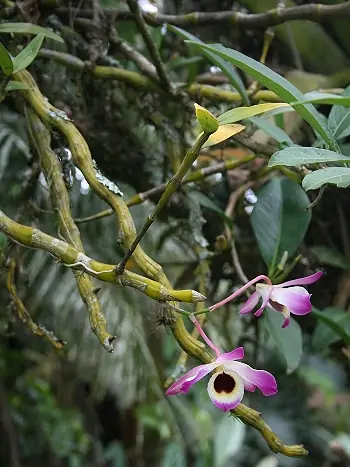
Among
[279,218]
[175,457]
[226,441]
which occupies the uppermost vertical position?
[279,218]

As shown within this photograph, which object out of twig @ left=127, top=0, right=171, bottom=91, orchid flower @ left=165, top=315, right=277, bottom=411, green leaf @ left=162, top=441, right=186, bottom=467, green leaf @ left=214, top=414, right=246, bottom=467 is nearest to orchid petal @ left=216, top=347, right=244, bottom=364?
orchid flower @ left=165, top=315, right=277, bottom=411

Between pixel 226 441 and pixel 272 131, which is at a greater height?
pixel 272 131

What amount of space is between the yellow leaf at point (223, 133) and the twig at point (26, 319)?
0.67ft

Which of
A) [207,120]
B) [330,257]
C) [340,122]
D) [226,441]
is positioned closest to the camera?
[207,120]

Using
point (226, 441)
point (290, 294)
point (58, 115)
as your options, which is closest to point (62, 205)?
point (58, 115)

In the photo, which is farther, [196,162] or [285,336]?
[196,162]

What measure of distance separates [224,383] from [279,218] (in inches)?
10.4

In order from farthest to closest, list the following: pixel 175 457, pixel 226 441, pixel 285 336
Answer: pixel 175 457 → pixel 226 441 → pixel 285 336

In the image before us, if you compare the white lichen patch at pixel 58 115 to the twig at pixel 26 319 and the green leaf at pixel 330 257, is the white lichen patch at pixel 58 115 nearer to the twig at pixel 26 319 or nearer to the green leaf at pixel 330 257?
the twig at pixel 26 319

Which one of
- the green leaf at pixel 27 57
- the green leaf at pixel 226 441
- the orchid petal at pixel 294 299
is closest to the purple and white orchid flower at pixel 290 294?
the orchid petal at pixel 294 299

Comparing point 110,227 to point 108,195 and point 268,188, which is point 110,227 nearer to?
point 268,188

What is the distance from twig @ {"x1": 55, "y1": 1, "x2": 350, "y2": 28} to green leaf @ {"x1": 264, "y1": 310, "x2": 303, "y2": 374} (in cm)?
28

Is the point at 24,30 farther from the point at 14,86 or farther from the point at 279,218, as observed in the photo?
the point at 279,218

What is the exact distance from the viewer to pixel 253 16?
557mm
